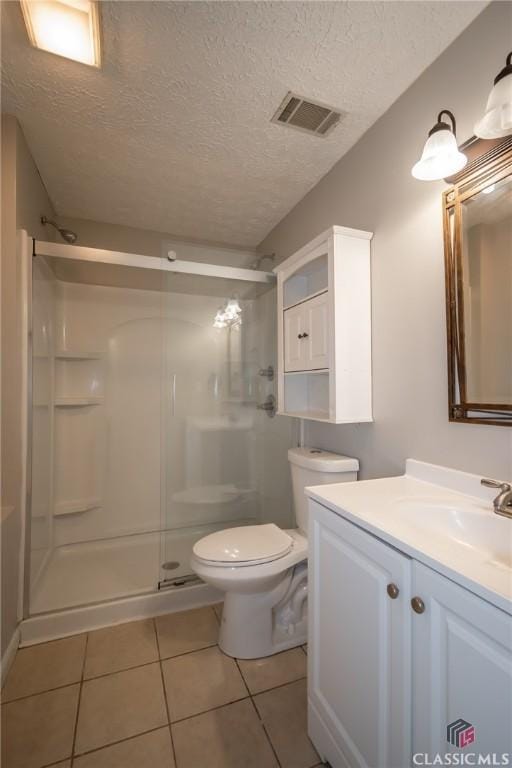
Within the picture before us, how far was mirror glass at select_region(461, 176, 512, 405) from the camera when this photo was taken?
0.98m

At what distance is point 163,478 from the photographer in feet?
6.58

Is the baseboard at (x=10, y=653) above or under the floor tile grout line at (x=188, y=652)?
above

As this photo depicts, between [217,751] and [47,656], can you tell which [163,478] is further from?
[217,751]

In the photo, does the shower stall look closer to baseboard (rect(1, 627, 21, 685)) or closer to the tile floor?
baseboard (rect(1, 627, 21, 685))

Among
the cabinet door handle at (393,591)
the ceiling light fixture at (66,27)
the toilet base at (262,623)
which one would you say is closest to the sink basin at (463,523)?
the cabinet door handle at (393,591)

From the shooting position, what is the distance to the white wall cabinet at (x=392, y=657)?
1.91 ft

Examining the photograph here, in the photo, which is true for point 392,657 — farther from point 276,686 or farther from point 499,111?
point 499,111

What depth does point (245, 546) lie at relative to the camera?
1503 mm

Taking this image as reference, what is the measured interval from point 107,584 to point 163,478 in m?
0.64

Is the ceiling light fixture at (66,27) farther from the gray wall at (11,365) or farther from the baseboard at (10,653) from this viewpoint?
the baseboard at (10,653)

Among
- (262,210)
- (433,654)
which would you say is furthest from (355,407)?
(262,210)

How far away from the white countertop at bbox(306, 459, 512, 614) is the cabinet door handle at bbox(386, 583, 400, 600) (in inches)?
→ 3.4

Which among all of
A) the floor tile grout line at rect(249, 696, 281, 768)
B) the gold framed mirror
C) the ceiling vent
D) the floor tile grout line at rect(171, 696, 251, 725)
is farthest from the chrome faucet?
the ceiling vent

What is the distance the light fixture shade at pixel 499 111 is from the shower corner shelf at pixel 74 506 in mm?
2730
